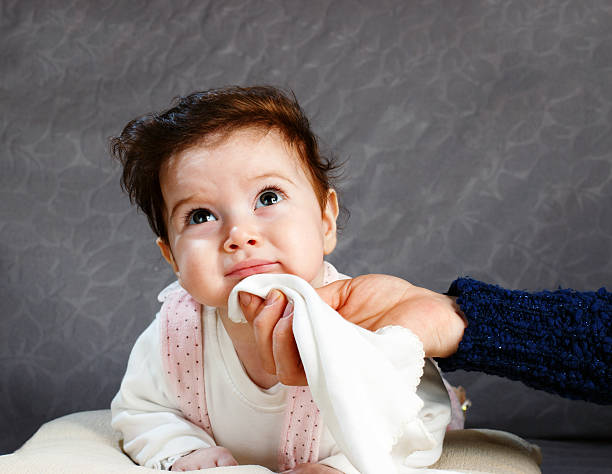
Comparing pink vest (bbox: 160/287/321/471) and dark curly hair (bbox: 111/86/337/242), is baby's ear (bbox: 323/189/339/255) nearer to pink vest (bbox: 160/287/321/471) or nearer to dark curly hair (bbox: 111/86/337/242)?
dark curly hair (bbox: 111/86/337/242)

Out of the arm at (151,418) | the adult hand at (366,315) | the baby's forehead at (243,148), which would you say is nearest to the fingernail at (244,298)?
the adult hand at (366,315)

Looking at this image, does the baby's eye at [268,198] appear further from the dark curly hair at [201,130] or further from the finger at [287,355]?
the finger at [287,355]

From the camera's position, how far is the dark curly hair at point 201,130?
3.91 feet

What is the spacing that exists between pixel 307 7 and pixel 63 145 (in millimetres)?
679

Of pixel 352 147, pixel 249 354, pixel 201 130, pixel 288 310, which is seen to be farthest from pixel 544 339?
pixel 352 147

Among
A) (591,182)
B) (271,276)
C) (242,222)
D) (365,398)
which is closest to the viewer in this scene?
(365,398)

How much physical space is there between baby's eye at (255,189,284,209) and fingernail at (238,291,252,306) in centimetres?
16

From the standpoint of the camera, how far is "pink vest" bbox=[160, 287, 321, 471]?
1208mm

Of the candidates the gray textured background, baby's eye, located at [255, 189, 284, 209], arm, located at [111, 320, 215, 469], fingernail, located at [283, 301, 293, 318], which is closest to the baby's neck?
arm, located at [111, 320, 215, 469]

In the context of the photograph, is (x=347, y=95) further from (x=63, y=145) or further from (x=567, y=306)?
(x=567, y=306)

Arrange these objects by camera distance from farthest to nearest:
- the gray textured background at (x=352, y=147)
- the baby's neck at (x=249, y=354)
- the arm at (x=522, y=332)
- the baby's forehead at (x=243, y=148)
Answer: the gray textured background at (x=352, y=147), the baby's neck at (x=249, y=354), the baby's forehead at (x=243, y=148), the arm at (x=522, y=332)

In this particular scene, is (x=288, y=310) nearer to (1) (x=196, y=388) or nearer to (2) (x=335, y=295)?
(2) (x=335, y=295)

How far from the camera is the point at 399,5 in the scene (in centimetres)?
188

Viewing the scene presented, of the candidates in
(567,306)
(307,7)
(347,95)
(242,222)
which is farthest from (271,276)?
(307,7)
